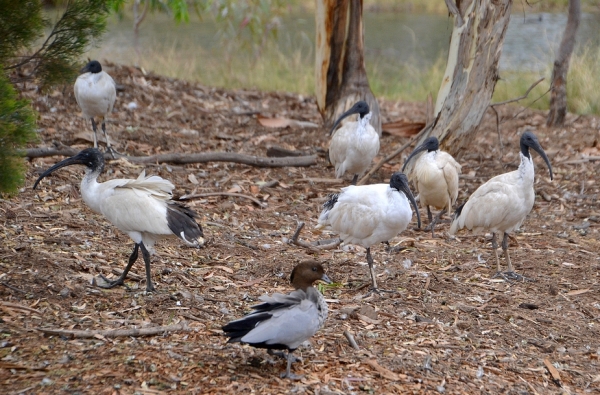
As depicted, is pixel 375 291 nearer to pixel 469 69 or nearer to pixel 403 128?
pixel 469 69

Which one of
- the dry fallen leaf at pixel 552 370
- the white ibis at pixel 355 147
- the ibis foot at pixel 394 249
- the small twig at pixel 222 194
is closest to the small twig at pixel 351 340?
the dry fallen leaf at pixel 552 370

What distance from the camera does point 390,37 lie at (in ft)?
76.8

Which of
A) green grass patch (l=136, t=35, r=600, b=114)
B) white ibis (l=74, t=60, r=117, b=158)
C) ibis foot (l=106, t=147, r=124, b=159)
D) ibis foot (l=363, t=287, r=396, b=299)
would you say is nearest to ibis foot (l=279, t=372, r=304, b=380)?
ibis foot (l=363, t=287, r=396, b=299)

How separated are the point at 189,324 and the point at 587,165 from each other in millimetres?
6953

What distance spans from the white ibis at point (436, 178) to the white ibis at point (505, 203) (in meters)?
0.92

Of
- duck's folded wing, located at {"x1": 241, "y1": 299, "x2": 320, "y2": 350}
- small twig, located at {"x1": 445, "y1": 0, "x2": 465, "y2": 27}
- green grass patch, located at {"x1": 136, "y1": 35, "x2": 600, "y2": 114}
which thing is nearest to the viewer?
duck's folded wing, located at {"x1": 241, "y1": 299, "x2": 320, "y2": 350}

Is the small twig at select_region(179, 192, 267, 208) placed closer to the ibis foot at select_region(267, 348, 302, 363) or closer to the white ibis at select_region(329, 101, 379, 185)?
the white ibis at select_region(329, 101, 379, 185)

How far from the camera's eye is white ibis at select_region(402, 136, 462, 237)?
769 cm

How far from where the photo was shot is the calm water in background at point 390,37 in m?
19.2

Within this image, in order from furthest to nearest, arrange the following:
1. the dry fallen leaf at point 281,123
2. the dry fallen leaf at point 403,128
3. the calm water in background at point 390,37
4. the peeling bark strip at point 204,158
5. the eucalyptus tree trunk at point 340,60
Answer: the calm water in background at point 390,37
the dry fallen leaf at point 281,123
the dry fallen leaf at point 403,128
the eucalyptus tree trunk at point 340,60
the peeling bark strip at point 204,158

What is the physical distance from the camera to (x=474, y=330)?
5.22 m

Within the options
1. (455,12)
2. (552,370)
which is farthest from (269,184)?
(552,370)

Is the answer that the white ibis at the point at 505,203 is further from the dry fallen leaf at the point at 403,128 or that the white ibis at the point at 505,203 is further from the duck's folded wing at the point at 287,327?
the dry fallen leaf at the point at 403,128

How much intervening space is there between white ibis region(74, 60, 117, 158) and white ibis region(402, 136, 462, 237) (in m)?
3.86
